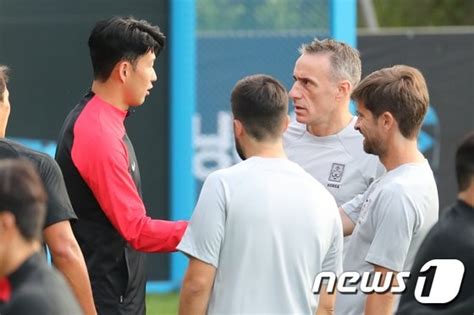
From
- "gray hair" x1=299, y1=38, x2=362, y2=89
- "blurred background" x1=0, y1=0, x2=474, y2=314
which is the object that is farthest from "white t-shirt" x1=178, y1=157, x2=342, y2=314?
"blurred background" x1=0, y1=0, x2=474, y2=314

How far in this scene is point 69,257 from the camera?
528cm

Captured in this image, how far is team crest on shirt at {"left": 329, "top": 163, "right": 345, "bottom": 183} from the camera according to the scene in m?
5.99

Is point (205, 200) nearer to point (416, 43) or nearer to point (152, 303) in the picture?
point (152, 303)

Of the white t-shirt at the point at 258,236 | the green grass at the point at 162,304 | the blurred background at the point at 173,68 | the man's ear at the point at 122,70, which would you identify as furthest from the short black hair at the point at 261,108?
the blurred background at the point at 173,68

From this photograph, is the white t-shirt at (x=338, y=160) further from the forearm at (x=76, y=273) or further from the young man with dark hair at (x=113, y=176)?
the forearm at (x=76, y=273)

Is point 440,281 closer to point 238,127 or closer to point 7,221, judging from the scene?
point 238,127

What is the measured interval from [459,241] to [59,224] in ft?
5.53

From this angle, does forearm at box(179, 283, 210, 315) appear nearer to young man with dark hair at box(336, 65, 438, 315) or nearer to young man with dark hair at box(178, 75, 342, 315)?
young man with dark hair at box(178, 75, 342, 315)

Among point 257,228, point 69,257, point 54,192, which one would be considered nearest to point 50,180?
point 54,192

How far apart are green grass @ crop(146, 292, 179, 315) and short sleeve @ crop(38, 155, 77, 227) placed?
18.8 ft

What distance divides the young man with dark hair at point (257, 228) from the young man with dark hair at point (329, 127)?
0.98m

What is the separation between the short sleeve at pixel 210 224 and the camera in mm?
4883

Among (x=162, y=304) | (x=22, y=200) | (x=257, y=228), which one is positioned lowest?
(x=162, y=304)

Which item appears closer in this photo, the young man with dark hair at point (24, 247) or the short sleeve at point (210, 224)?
the young man with dark hair at point (24, 247)
